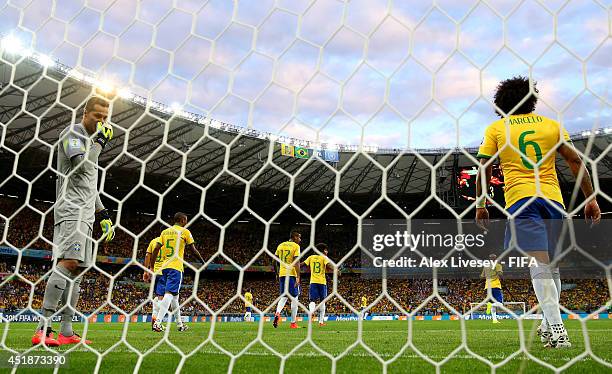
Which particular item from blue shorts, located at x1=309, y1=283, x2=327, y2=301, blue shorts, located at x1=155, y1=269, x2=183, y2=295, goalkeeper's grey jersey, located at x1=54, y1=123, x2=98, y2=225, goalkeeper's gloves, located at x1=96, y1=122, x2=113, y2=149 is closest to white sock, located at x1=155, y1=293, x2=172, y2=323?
blue shorts, located at x1=155, y1=269, x2=183, y2=295

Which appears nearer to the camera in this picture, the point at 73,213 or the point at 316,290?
the point at 73,213

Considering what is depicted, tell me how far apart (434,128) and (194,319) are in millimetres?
19369

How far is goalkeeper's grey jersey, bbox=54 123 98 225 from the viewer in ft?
9.32

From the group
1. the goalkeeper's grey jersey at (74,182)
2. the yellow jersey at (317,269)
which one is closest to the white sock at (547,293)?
the goalkeeper's grey jersey at (74,182)

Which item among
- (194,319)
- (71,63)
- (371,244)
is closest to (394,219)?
(371,244)

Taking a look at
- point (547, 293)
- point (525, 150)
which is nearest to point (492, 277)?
point (547, 293)

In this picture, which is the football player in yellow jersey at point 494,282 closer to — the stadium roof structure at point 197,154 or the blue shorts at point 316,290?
the blue shorts at point 316,290

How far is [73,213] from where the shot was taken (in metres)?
3.04

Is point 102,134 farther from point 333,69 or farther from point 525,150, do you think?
point 525,150

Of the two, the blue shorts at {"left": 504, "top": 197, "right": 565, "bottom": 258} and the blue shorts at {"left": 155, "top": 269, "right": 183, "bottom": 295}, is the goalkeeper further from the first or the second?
the blue shorts at {"left": 155, "top": 269, "right": 183, "bottom": 295}

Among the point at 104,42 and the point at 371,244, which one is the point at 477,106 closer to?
the point at 104,42

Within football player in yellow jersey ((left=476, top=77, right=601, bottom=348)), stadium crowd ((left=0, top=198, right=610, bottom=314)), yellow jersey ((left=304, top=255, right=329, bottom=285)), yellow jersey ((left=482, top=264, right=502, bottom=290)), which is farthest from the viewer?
stadium crowd ((left=0, top=198, right=610, bottom=314))

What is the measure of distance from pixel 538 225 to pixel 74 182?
113 inches

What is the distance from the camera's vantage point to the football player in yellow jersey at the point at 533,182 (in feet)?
9.06
